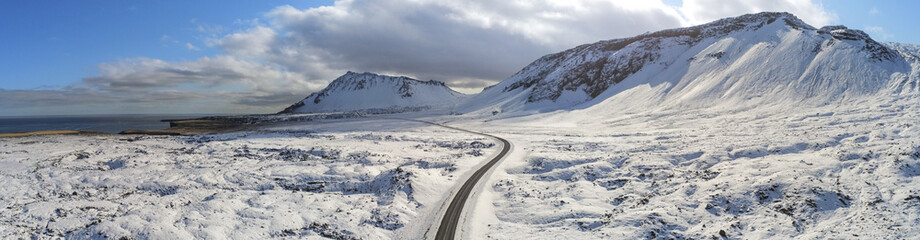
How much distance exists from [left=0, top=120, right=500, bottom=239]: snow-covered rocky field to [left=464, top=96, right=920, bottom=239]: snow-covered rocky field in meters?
5.96

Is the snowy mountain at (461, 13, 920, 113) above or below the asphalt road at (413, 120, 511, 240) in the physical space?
above

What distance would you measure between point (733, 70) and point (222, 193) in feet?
357

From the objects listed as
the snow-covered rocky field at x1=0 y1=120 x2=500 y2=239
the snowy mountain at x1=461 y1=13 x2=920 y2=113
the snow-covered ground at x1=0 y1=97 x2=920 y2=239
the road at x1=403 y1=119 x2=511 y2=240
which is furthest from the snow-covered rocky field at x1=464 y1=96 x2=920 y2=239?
the snowy mountain at x1=461 y1=13 x2=920 y2=113

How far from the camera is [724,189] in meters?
24.0

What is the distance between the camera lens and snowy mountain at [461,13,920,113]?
70.1 metres

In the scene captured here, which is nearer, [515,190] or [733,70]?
[515,190]

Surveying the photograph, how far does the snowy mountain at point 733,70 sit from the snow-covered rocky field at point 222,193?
67.9 m

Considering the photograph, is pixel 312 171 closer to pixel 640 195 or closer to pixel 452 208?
pixel 452 208

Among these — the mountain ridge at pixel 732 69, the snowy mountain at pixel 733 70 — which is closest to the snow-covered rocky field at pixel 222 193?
the mountain ridge at pixel 732 69


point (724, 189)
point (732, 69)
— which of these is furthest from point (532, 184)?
point (732, 69)

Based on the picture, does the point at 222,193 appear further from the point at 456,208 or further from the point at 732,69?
the point at 732,69

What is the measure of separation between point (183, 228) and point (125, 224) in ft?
8.91

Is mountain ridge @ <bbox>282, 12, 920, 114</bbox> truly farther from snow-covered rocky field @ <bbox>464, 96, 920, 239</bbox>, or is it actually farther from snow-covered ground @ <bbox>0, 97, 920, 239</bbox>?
snow-covered rocky field @ <bbox>464, 96, 920, 239</bbox>

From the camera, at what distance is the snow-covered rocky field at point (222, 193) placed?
20.7 metres
